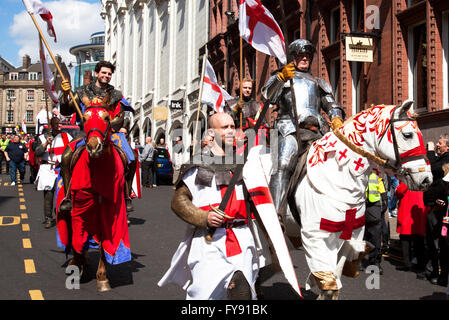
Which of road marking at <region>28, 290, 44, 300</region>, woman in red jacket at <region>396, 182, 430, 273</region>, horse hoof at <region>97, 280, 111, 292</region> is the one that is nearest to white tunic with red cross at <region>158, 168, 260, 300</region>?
horse hoof at <region>97, 280, 111, 292</region>

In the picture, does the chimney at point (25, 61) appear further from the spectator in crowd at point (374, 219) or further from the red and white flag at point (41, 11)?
the spectator in crowd at point (374, 219)

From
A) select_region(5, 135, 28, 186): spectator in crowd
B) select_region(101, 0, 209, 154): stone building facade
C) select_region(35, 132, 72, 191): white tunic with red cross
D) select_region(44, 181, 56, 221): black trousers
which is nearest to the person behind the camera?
select_region(35, 132, 72, 191): white tunic with red cross

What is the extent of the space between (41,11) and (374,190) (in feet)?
17.7

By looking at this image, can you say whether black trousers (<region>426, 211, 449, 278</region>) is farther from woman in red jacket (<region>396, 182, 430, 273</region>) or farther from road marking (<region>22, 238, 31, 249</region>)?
road marking (<region>22, 238, 31, 249</region>)

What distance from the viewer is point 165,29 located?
144 ft

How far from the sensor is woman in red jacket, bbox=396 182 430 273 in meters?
8.21

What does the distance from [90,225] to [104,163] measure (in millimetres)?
842

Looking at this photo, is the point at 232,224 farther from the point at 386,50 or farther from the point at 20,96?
the point at 20,96

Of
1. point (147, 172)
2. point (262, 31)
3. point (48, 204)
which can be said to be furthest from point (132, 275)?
point (147, 172)

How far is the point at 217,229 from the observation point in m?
4.28

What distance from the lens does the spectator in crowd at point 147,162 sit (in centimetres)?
2197

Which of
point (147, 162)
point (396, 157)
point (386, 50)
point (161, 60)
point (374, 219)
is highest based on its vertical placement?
point (161, 60)

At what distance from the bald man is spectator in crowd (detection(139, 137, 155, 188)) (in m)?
17.7

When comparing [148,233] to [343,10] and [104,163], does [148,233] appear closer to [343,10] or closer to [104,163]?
[104,163]
